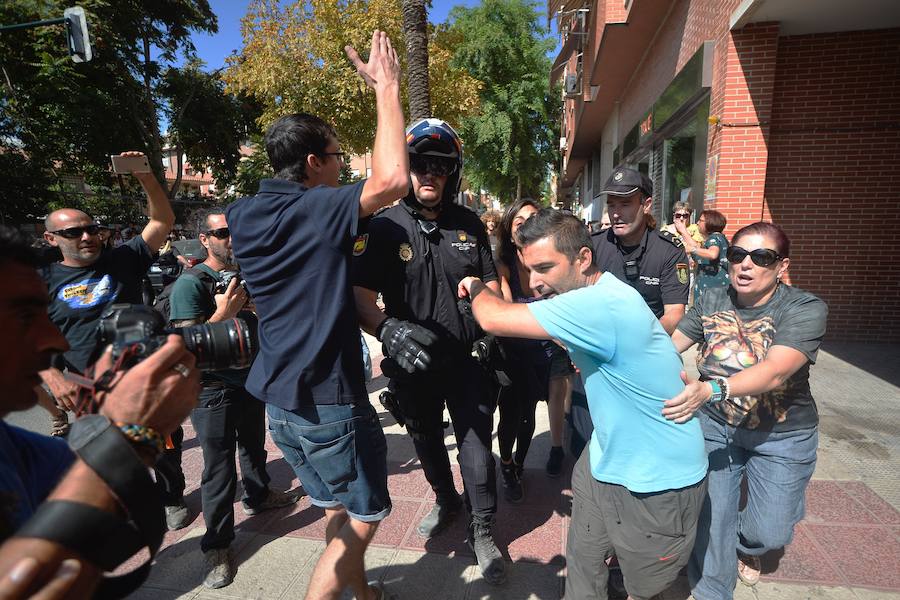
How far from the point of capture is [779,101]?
6375 millimetres

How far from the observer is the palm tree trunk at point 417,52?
7.57m

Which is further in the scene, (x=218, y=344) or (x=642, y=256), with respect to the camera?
(x=642, y=256)

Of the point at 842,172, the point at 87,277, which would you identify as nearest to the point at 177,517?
the point at 87,277

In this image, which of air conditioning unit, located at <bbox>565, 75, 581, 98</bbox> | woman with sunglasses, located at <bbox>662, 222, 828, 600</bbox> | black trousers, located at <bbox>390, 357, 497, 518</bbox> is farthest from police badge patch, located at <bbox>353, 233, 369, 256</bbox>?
air conditioning unit, located at <bbox>565, 75, 581, 98</bbox>

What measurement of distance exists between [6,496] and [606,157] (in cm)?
1855

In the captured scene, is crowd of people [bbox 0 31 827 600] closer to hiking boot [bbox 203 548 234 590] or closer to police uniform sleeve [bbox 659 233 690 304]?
hiking boot [bbox 203 548 234 590]

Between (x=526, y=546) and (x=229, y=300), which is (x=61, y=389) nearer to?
(x=229, y=300)

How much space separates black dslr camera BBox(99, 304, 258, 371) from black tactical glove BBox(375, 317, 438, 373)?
775mm

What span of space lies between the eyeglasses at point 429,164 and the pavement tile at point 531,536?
2138mm

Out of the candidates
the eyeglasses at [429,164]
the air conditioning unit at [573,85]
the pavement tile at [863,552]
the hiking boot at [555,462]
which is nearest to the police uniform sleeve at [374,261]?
the eyeglasses at [429,164]

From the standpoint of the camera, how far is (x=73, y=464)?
2.78ft

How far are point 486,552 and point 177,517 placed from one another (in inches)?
79.8

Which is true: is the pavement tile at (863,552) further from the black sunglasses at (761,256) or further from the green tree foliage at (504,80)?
the green tree foliage at (504,80)

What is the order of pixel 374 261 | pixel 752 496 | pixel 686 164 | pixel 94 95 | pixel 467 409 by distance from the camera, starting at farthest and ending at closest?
pixel 94 95
pixel 686 164
pixel 467 409
pixel 374 261
pixel 752 496
